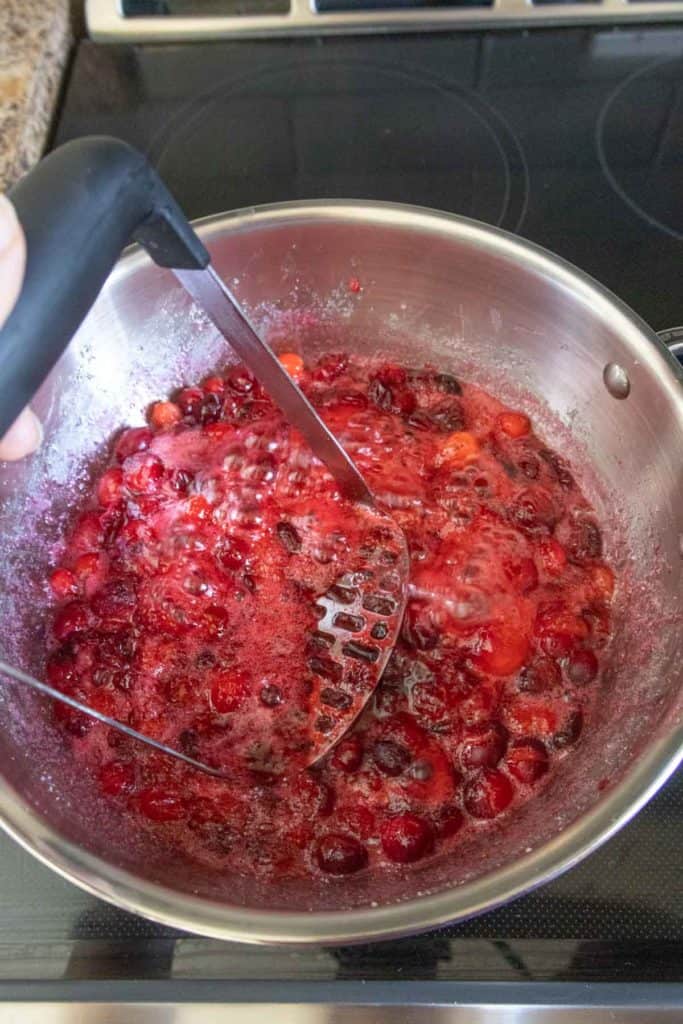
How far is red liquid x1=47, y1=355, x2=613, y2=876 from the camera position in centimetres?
109

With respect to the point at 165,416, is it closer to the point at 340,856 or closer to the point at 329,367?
the point at 329,367

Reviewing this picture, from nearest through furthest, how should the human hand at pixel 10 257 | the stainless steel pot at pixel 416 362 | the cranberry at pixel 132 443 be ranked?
1. the human hand at pixel 10 257
2. the stainless steel pot at pixel 416 362
3. the cranberry at pixel 132 443

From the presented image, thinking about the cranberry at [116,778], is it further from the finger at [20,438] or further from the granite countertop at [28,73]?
the granite countertop at [28,73]

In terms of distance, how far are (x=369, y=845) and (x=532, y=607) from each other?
42 centimetres

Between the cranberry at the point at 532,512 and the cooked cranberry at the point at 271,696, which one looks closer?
the cooked cranberry at the point at 271,696

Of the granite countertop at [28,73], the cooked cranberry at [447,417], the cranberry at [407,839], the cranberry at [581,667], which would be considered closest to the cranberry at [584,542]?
the cranberry at [581,667]

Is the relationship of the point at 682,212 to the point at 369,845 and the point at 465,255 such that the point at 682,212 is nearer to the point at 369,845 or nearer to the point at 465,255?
the point at 465,255

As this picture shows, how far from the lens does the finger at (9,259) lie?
70cm

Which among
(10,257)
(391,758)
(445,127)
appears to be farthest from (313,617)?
(445,127)

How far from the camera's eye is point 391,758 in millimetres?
1099

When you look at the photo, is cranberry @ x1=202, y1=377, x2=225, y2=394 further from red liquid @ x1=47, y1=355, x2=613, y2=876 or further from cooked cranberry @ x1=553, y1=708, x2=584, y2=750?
cooked cranberry @ x1=553, y1=708, x2=584, y2=750

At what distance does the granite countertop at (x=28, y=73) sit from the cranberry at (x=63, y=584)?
31.4 inches

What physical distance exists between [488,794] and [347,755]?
194mm

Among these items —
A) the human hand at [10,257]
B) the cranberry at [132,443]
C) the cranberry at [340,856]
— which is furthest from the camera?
the cranberry at [132,443]
